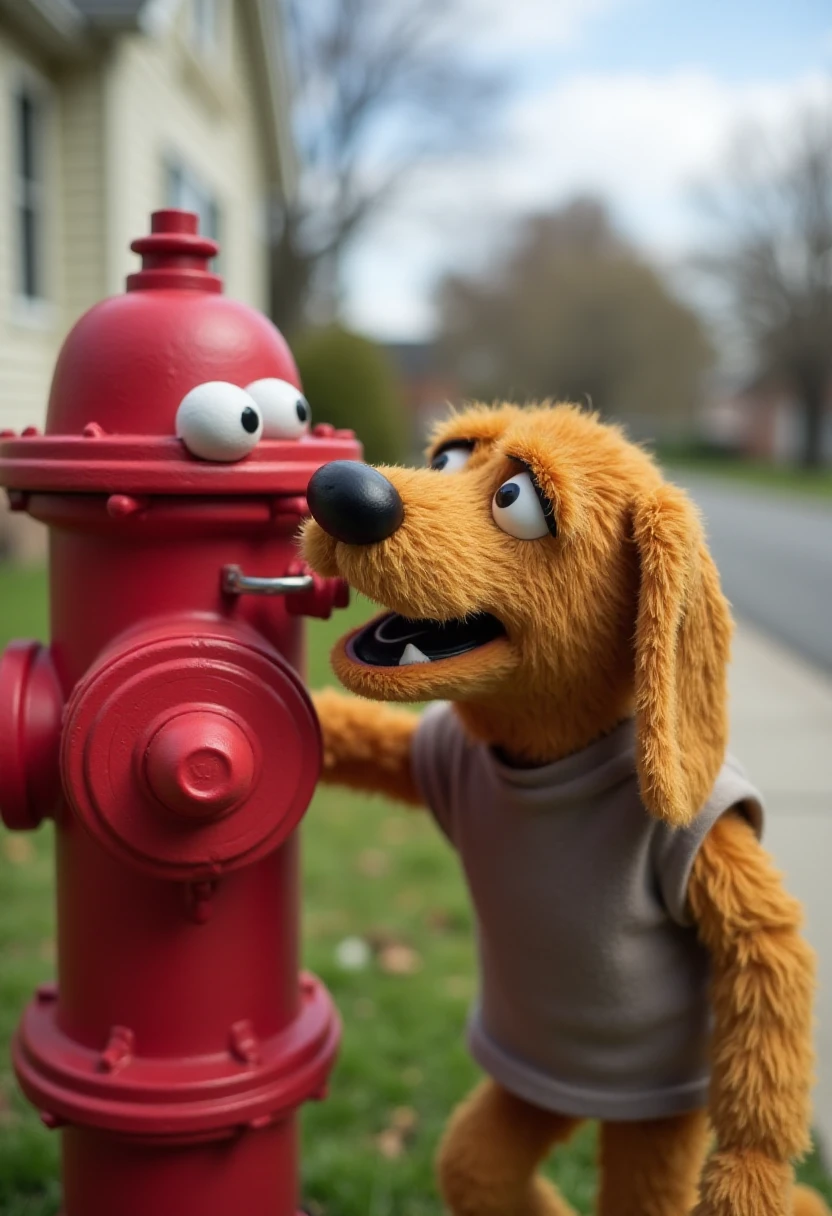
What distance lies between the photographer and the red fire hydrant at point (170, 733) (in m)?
1.43

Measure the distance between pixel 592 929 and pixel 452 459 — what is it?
66 centimetres

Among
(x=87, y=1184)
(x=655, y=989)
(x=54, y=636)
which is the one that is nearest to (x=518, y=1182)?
(x=655, y=989)

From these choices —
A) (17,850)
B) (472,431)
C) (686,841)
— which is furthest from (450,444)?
(17,850)

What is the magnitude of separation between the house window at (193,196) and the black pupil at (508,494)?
905 centimetres

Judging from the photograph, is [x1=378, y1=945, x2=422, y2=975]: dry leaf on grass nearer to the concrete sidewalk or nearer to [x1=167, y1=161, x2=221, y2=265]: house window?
the concrete sidewalk

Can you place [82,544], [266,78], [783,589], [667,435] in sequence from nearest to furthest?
[82,544] → [783,589] → [266,78] → [667,435]

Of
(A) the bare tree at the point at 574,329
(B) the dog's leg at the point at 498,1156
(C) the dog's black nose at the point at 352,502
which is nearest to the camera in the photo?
(C) the dog's black nose at the point at 352,502

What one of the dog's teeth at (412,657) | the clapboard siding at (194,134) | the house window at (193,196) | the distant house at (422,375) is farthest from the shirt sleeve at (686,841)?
the distant house at (422,375)

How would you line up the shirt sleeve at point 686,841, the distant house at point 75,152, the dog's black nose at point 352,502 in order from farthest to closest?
1. the distant house at point 75,152
2. the shirt sleeve at point 686,841
3. the dog's black nose at point 352,502

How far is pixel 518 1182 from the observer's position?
1.76 meters

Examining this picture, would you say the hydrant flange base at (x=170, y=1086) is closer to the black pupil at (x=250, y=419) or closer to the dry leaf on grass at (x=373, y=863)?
the black pupil at (x=250, y=419)

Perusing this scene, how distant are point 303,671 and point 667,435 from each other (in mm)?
54731

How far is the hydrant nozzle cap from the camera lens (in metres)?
1.57

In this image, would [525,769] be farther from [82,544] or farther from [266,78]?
[266,78]
